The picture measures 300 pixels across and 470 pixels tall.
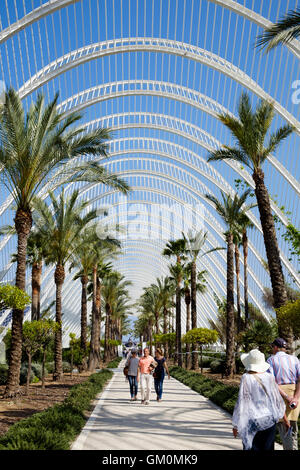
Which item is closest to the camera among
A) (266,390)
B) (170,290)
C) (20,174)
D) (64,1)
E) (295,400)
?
(266,390)

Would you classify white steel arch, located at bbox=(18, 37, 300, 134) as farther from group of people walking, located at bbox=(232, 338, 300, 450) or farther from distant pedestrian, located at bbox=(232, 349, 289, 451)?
distant pedestrian, located at bbox=(232, 349, 289, 451)

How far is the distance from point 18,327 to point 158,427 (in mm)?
6346

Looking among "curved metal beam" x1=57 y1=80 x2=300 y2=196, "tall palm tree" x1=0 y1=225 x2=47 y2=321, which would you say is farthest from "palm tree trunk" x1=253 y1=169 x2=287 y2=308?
"tall palm tree" x1=0 y1=225 x2=47 y2=321

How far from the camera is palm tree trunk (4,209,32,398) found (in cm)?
1291

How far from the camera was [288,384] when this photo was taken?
5680 mm

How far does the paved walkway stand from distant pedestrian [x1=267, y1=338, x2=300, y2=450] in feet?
5.08

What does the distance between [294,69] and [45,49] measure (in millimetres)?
11181

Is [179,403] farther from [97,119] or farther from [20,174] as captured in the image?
[97,119]

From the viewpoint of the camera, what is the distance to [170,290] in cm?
4997

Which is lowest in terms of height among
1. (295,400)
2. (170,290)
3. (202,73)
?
(295,400)

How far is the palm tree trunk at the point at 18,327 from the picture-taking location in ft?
42.3

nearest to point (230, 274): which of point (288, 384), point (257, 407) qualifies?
point (288, 384)

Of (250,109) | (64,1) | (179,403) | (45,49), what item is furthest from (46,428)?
Answer: (45,49)
